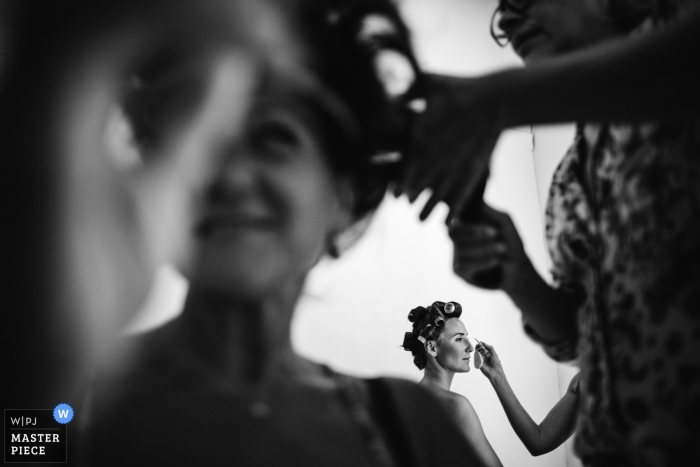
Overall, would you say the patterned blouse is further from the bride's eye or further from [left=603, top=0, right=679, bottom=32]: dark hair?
the bride's eye

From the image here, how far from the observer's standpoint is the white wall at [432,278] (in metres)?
0.69

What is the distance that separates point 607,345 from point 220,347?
1.44 ft

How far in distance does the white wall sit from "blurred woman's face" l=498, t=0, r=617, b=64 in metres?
0.04

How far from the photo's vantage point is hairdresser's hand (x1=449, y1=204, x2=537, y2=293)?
73 cm

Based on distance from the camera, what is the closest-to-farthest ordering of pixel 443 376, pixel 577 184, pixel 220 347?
pixel 220 347 → pixel 577 184 → pixel 443 376

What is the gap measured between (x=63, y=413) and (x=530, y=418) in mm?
733

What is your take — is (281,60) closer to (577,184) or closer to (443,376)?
(577,184)

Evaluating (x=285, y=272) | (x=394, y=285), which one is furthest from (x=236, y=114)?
(x=394, y=285)

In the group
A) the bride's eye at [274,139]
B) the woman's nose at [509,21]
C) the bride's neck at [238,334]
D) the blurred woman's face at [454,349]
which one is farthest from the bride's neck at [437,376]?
the woman's nose at [509,21]

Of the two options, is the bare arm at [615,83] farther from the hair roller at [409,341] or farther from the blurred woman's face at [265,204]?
the hair roller at [409,341]

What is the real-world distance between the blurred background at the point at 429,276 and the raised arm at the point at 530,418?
1 centimetres

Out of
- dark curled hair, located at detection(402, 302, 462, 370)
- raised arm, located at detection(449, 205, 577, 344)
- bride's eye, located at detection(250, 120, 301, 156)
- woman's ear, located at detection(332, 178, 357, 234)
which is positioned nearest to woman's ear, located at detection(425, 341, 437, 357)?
dark curled hair, located at detection(402, 302, 462, 370)

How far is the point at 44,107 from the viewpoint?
0.64m

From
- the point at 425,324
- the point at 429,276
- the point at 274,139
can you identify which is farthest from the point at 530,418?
the point at 274,139
